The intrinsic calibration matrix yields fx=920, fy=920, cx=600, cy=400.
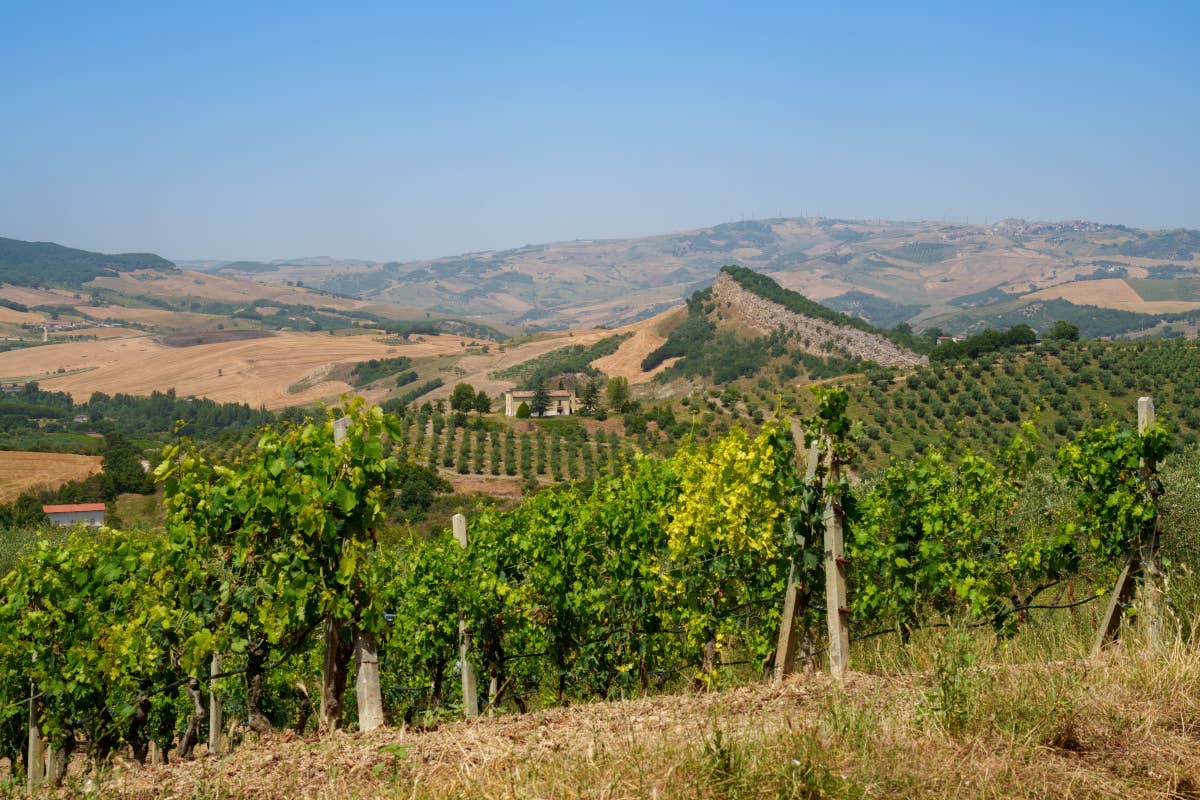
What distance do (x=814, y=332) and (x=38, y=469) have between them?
83294mm

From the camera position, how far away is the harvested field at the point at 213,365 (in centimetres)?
Answer: 14888

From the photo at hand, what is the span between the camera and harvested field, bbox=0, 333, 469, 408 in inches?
5861

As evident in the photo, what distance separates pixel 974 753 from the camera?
4508 mm

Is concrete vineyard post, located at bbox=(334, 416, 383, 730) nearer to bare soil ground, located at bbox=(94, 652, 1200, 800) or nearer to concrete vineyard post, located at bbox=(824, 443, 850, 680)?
bare soil ground, located at bbox=(94, 652, 1200, 800)

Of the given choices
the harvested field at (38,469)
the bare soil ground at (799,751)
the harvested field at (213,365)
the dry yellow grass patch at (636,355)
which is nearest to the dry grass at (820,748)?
the bare soil ground at (799,751)

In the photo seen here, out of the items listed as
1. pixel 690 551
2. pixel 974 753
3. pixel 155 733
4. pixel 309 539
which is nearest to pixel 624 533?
pixel 690 551

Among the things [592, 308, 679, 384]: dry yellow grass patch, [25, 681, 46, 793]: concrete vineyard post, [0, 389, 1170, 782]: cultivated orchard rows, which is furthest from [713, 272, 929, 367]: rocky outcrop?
[25, 681, 46, 793]: concrete vineyard post

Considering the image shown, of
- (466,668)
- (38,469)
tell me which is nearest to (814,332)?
(38,469)

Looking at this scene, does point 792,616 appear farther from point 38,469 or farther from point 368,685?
point 38,469

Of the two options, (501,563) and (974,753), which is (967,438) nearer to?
(501,563)

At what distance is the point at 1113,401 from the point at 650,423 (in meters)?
30.7

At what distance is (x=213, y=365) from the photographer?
165 metres

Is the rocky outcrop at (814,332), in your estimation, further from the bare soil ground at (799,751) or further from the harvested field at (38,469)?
the bare soil ground at (799,751)

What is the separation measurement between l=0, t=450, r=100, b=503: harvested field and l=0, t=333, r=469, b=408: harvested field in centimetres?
7101
